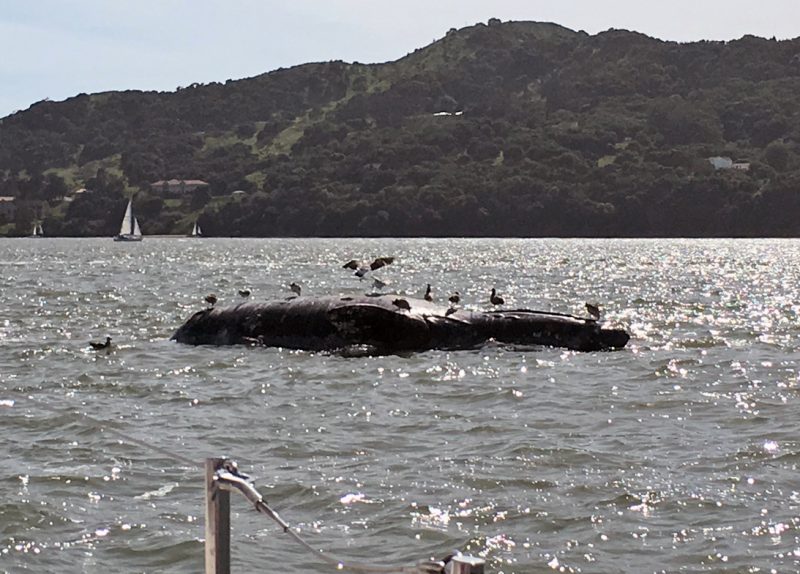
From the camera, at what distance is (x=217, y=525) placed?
660cm

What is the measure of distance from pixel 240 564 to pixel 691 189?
159 m

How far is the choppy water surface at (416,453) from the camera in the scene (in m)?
10.5

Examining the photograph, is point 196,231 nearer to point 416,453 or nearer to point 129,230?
point 129,230

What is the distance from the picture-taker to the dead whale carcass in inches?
843

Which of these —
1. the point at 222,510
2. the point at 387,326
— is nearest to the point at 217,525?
the point at 222,510

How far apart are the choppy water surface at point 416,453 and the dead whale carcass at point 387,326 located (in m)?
0.36

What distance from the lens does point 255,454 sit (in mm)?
13883

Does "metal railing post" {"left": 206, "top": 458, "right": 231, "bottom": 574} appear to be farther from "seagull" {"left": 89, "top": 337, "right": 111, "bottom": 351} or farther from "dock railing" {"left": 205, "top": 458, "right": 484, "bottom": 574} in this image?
"seagull" {"left": 89, "top": 337, "right": 111, "bottom": 351}

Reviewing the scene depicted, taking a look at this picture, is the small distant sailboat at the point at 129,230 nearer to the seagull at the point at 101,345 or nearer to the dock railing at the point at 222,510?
the seagull at the point at 101,345

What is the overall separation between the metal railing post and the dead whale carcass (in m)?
14.4

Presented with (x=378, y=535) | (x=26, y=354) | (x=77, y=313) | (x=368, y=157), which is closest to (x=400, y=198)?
(x=368, y=157)

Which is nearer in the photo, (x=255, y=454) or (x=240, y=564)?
(x=240, y=564)

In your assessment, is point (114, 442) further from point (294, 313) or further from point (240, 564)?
point (294, 313)

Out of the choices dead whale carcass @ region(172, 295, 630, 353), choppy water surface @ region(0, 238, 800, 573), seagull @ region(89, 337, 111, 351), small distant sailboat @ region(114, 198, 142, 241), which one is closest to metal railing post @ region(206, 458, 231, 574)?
choppy water surface @ region(0, 238, 800, 573)
